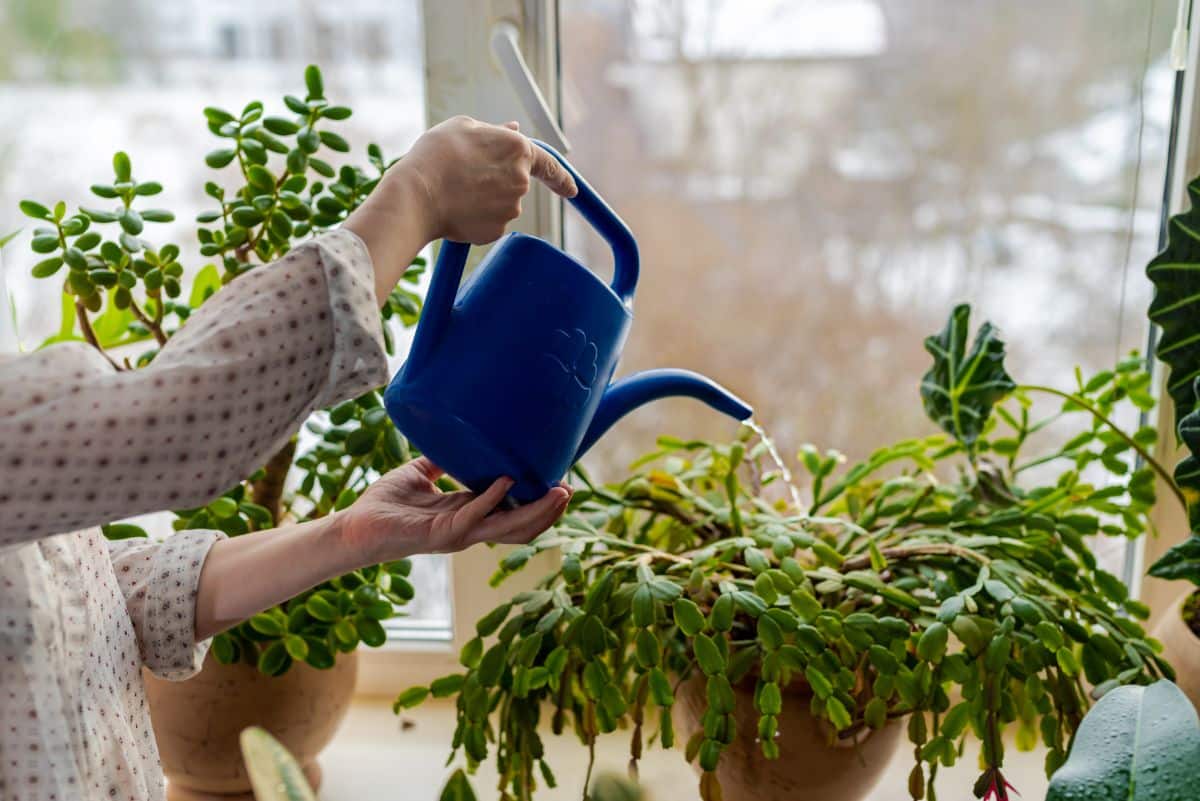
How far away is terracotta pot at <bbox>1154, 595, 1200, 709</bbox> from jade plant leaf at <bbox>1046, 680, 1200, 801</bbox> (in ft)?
1.24

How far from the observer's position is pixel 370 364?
0.57 m

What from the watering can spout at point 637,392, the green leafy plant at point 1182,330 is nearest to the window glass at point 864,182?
the green leafy plant at point 1182,330

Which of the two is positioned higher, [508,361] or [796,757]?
[508,361]

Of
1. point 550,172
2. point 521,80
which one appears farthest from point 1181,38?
point 550,172

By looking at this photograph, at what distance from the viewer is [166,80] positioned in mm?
1245

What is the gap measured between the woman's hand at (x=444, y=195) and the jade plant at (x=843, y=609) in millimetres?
365

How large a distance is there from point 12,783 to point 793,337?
918 mm

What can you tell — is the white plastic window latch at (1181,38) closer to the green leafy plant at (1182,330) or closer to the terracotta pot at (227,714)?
the green leafy plant at (1182,330)

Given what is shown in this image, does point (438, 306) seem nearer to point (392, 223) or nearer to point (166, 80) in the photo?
point (392, 223)

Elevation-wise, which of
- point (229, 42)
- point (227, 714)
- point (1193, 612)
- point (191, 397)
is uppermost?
point (229, 42)

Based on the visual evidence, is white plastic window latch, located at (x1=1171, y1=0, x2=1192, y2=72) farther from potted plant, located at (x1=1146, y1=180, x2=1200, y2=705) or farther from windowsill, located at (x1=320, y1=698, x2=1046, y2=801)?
windowsill, located at (x1=320, y1=698, x2=1046, y2=801)

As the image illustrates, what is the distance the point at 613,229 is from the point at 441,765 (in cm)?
77

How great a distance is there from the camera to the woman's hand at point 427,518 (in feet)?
2.29

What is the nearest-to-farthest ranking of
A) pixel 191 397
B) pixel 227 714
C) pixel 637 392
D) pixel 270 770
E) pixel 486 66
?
pixel 270 770
pixel 191 397
pixel 637 392
pixel 227 714
pixel 486 66
